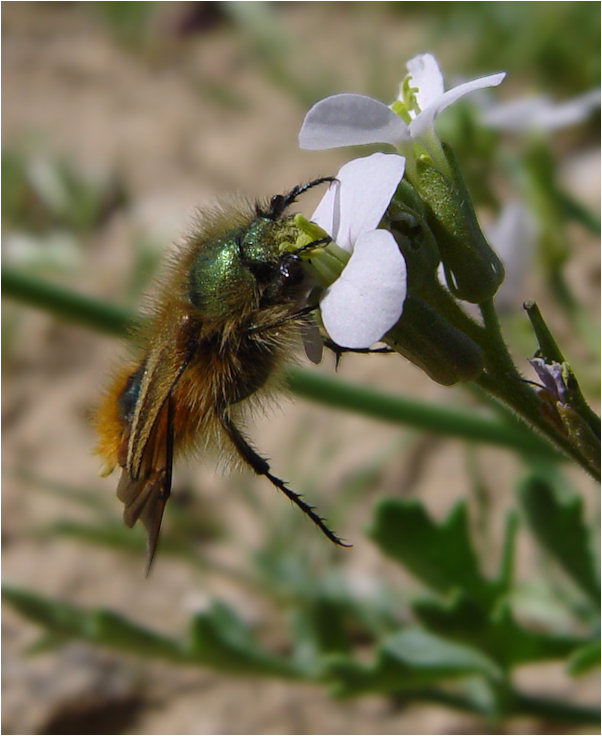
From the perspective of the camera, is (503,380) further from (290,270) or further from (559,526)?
(559,526)

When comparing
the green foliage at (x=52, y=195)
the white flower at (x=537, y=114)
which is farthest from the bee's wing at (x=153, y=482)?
the green foliage at (x=52, y=195)

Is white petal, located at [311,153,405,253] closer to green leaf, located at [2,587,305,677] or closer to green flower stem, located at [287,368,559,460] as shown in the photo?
green flower stem, located at [287,368,559,460]

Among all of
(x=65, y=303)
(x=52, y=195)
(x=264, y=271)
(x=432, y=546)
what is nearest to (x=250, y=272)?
(x=264, y=271)

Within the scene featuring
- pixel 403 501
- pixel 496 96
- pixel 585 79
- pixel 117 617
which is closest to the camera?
pixel 403 501

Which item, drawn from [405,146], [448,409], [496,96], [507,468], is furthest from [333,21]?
[405,146]

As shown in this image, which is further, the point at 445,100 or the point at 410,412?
the point at 410,412

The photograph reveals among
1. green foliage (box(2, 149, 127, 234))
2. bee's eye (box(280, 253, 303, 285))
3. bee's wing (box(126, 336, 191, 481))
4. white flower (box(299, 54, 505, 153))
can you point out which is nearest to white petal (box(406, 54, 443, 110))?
white flower (box(299, 54, 505, 153))

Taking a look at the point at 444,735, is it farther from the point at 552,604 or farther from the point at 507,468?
→ the point at 507,468
